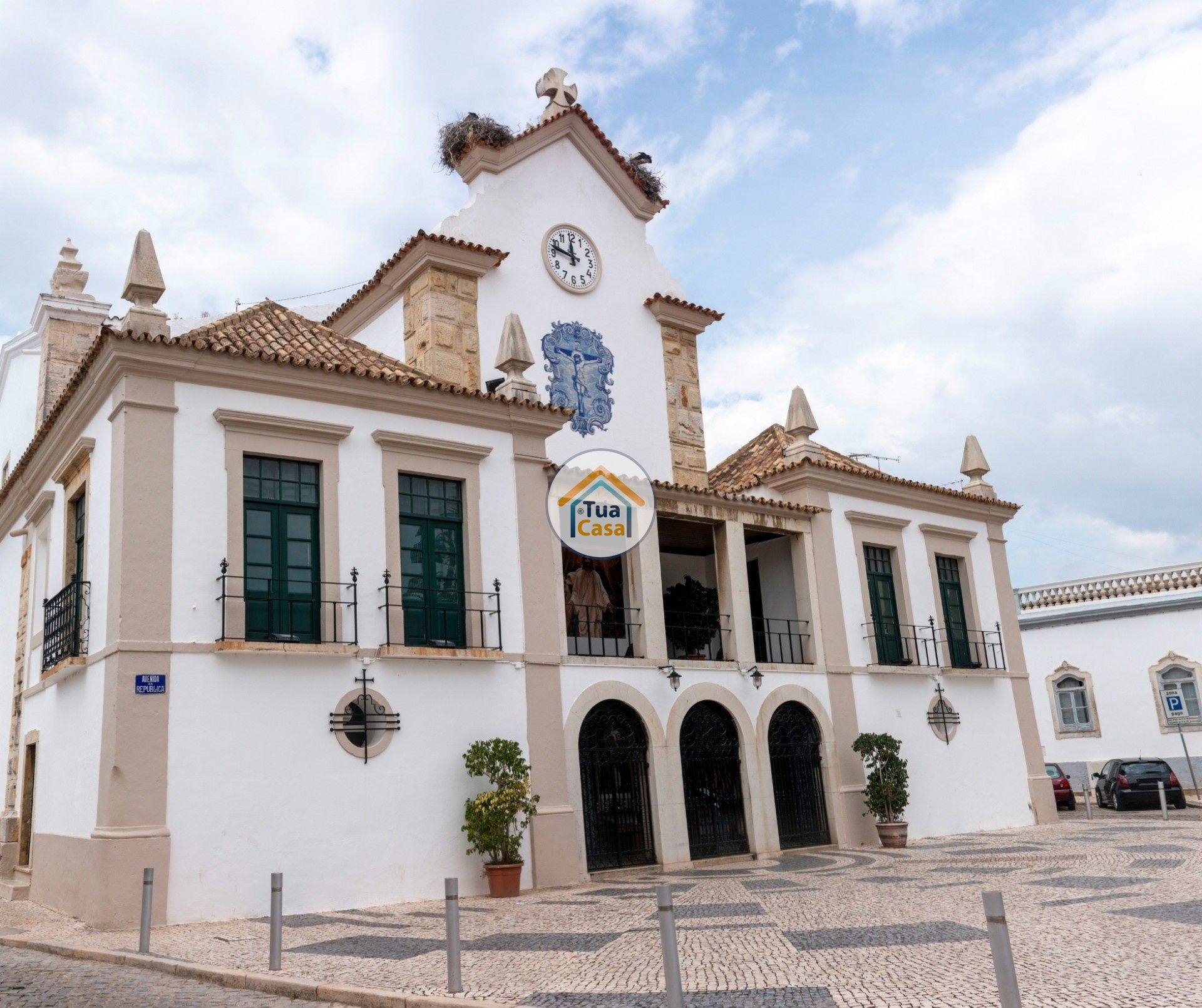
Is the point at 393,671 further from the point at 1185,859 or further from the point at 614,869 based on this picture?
the point at 1185,859

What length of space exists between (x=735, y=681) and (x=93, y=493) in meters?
9.54

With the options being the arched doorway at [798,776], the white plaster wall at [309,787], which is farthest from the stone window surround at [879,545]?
the white plaster wall at [309,787]

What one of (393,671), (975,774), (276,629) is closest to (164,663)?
(276,629)

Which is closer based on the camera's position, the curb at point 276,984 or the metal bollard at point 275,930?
Answer: the curb at point 276,984

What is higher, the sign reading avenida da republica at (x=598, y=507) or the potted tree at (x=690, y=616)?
the sign reading avenida da republica at (x=598, y=507)

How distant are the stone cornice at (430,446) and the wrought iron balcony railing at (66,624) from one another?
3.83 m

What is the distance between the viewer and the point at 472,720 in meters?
13.7

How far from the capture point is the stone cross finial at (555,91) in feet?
65.8

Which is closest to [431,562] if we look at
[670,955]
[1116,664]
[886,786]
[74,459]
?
[74,459]

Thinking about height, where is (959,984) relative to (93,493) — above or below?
below

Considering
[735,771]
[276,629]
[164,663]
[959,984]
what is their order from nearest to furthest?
[959,984]
[164,663]
[276,629]
[735,771]

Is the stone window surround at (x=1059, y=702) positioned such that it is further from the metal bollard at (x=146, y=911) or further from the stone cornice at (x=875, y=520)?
the metal bollard at (x=146, y=911)

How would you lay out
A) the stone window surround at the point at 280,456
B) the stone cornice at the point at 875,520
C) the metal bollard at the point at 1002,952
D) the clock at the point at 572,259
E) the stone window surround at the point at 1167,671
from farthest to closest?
the stone window surround at the point at 1167,671
the stone cornice at the point at 875,520
the clock at the point at 572,259
the stone window surround at the point at 280,456
the metal bollard at the point at 1002,952

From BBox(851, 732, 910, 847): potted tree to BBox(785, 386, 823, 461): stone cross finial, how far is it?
194 inches
